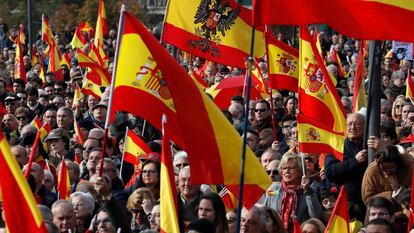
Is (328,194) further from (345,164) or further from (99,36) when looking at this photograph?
(99,36)

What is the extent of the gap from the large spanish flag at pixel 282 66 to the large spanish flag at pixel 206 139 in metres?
6.10

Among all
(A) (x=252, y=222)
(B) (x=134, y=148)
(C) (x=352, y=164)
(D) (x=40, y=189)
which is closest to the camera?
(A) (x=252, y=222)

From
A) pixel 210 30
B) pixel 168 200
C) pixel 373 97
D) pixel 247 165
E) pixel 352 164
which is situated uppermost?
pixel 210 30

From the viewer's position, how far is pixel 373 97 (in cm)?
1213

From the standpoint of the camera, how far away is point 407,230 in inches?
437

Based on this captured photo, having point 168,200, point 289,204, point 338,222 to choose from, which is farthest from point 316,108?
point 168,200

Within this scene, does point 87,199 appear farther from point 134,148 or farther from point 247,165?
point 134,148

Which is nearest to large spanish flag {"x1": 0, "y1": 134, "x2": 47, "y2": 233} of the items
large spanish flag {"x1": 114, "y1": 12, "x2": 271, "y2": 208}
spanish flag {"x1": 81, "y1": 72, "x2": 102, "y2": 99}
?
large spanish flag {"x1": 114, "y1": 12, "x2": 271, "y2": 208}

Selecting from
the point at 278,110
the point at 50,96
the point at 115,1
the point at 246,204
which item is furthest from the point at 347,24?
the point at 115,1

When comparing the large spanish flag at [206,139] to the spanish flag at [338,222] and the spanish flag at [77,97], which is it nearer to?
the spanish flag at [338,222]

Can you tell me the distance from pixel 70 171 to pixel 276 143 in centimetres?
239

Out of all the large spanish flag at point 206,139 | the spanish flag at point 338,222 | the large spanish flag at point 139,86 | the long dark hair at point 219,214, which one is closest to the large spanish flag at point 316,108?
the large spanish flag at point 139,86

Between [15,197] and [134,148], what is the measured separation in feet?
21.3

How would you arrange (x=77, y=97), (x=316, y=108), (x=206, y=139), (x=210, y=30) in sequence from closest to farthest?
(x=206, y=139), (x=316, y=108), (x=210, y=30), (x=77, y=97)
